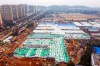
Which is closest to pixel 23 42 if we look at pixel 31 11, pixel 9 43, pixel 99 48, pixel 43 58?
pixel 9 43

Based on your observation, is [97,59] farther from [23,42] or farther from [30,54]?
[23,42]

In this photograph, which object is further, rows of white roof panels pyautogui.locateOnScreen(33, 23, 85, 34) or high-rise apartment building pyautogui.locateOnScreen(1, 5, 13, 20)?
high-rise apartment building pyautogui.locateOnScreen(1, 5, 13, 20)

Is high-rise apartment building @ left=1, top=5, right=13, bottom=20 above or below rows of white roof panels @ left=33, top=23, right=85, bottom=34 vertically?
above

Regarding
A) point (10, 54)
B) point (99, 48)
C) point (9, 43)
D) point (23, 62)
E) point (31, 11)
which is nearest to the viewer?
point (23, 62)

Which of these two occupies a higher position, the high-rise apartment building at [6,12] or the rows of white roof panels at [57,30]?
the high-rise apartment building at [6,12]

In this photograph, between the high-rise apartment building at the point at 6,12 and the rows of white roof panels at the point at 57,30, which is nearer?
the rows of white roof panels at the point at 57,30

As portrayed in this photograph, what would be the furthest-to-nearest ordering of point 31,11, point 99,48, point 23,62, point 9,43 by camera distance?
point 31,11, point 9,43, point 99,48, point 23,62

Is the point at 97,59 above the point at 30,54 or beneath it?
above

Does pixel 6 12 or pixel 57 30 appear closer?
pixel 57 30

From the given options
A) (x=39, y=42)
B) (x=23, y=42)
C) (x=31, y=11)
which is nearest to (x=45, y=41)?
(x=39, y=42)

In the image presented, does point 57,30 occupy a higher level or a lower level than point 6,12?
lower

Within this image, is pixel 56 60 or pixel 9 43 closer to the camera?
pixel 56 60
